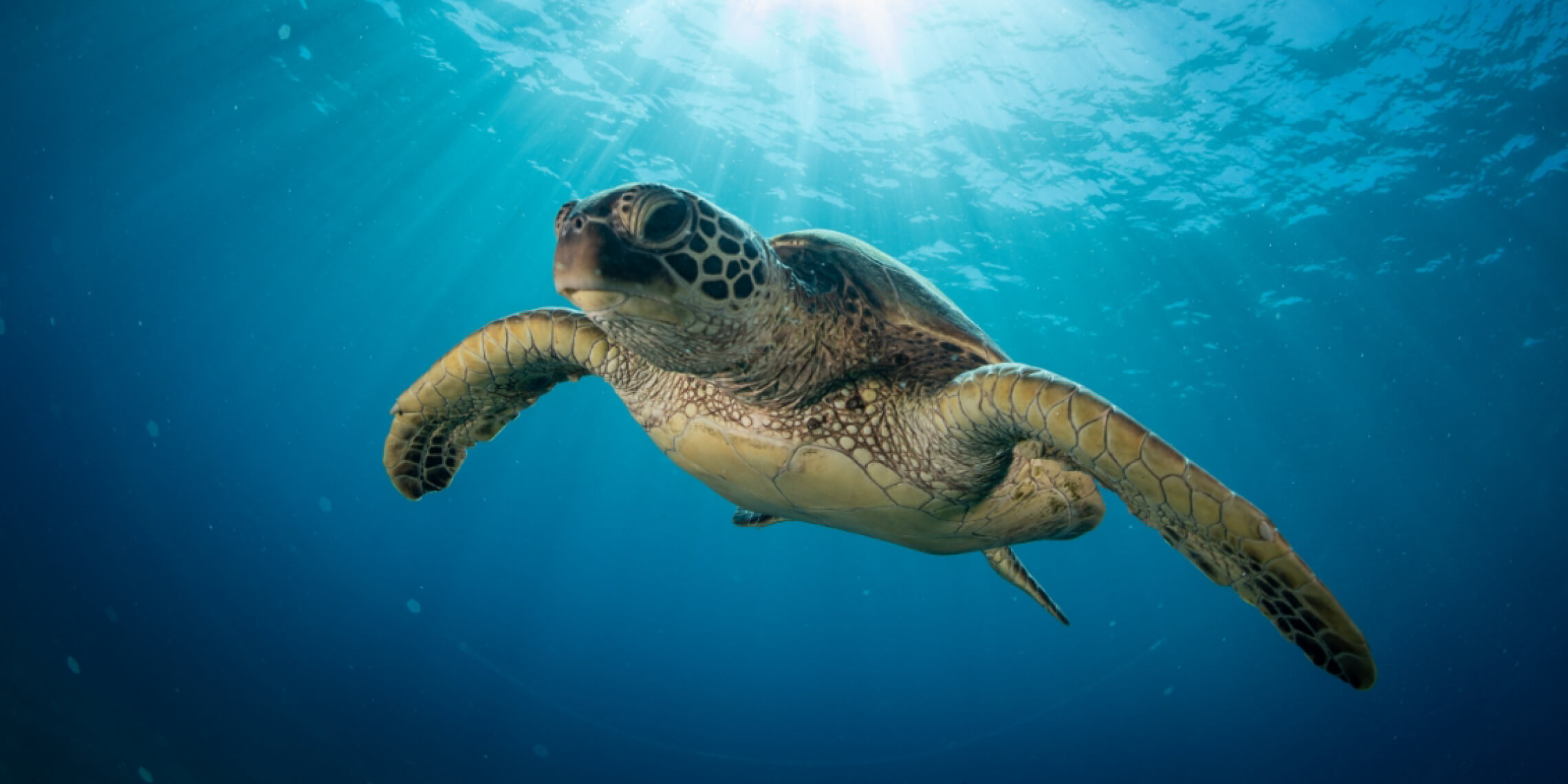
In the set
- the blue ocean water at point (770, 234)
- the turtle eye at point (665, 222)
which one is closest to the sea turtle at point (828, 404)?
the turtle eye at point (665, 222)

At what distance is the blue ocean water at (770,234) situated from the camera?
1165 cm

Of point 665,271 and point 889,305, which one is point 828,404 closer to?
point 889,305

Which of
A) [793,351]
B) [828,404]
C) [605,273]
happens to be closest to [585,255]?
[605,273]

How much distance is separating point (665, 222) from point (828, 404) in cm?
107

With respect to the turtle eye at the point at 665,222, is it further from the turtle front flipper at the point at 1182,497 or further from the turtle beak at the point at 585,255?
the turtle front flipper at the point at 1182,497

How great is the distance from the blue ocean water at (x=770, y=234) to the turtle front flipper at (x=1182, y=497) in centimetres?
1096

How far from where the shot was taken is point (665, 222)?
5.69ft

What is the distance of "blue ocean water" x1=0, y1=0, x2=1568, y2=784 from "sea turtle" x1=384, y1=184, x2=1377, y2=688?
10.4 meters

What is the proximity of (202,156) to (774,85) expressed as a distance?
60.5 feet

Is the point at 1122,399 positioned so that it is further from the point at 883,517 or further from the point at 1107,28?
the point at 883,517

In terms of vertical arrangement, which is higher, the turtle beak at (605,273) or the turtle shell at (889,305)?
the turtle shell at (889,305)

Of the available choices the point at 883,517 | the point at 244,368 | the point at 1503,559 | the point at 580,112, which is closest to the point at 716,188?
the point at 580,112

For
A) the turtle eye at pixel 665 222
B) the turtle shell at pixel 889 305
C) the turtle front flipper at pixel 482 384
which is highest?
the turtle shell at pixel 889 305

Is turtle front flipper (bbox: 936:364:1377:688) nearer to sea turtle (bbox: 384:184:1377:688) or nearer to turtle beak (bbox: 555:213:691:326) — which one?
sea turtle (bbox: 384:184:1377:688)
